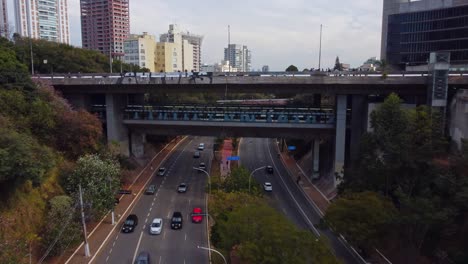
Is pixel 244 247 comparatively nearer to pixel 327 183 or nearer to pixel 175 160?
pixel 327 183

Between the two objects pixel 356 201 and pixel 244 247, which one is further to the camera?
pixel 356 201

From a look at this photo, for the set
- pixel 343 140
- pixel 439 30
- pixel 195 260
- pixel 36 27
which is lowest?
pixel 195 260

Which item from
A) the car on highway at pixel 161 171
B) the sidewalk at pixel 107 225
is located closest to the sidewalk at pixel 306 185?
the car on highway at pixel 161 171

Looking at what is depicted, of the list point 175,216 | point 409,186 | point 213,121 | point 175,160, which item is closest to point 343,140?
point 409,186

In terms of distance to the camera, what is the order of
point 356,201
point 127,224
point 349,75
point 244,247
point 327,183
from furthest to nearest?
point 327,183
point 349,75
point 127,224
point 356,201
point 244,247

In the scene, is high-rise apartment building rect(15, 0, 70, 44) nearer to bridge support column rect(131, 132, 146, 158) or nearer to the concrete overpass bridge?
bridge support column rect(131, 132, 146, 158)

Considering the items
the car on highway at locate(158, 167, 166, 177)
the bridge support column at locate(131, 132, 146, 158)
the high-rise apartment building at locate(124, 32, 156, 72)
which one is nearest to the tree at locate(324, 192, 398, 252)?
the car on highway at locate(158, 167, 166, 177)

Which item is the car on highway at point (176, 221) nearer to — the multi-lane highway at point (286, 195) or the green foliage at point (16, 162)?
the multi-lane highway at point (286, 195)
